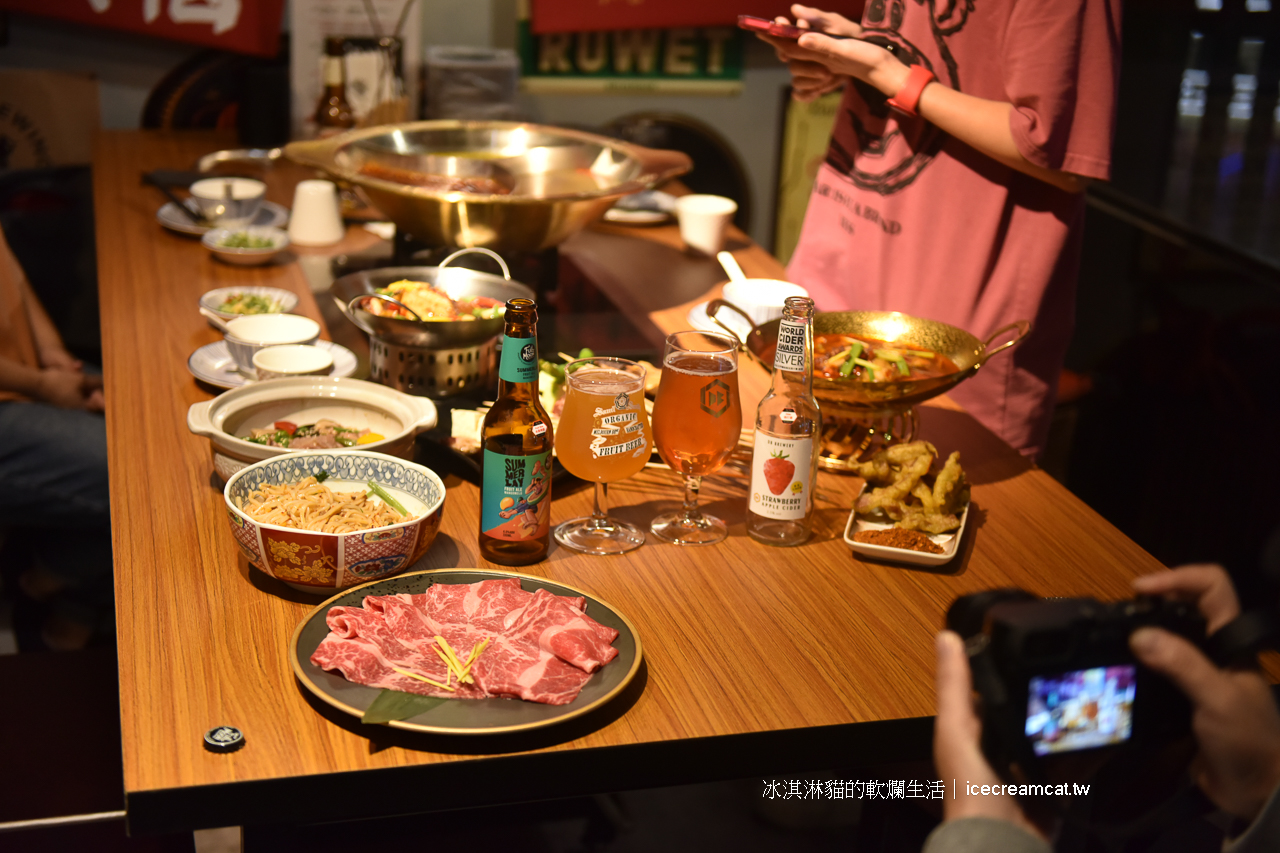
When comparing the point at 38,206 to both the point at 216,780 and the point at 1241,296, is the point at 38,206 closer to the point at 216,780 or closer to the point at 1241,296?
the point at 216,780

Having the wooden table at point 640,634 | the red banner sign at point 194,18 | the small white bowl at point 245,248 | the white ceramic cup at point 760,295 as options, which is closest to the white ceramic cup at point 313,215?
the small white bowl at point 245,248

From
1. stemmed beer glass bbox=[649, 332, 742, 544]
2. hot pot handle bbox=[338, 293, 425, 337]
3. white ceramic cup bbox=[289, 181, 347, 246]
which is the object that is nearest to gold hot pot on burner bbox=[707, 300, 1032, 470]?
stemmed beer glass bbox=[649, 332, 742, 544]

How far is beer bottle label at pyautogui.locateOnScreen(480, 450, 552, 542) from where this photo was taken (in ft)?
4.13

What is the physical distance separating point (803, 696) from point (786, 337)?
1.45ft

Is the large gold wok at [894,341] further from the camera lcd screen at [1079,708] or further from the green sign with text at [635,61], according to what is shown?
the green sign with text at [635,61]

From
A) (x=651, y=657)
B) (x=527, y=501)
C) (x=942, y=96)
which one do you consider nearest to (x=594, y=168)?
(x=942, y=96)

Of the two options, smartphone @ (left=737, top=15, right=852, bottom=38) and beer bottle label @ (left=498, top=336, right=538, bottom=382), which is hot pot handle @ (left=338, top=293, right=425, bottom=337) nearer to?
beer bottle label @ (left=498, top=336, right=538, bottom=382)

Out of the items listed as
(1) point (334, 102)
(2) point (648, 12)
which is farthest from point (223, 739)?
(2) point (648, 12)

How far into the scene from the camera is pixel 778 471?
138 centimetres

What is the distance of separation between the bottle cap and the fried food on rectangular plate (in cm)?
81

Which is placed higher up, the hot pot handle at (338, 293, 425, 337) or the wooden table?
the hot pot handle at (338, 293, 425, 337)

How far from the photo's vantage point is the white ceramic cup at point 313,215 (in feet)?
8.83

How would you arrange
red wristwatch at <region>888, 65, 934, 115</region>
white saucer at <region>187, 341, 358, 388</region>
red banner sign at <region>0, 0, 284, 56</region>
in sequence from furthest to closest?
red banner sign at <region>0, 0, 284, 56</region> < red wristwatch at <region>888, 65, 934, 115</region> < white saucer at <region>187, 341, 358, 388</region>

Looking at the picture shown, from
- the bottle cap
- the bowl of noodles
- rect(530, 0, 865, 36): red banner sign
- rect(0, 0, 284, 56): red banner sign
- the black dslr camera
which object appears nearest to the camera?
the black dslr camera
